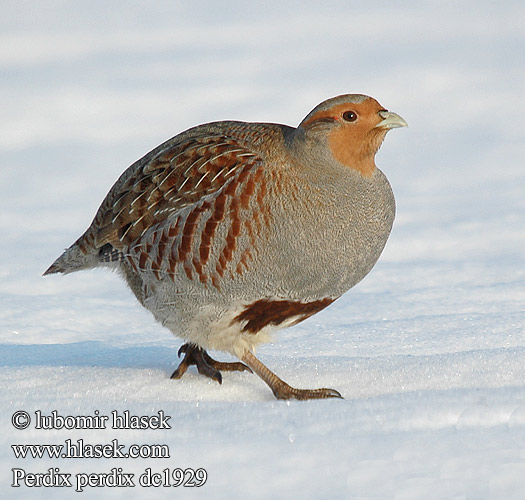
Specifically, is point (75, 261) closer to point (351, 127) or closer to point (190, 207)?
point (190, 207)

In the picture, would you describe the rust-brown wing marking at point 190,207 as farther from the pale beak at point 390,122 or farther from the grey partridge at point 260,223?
the pale beak at point 390,122

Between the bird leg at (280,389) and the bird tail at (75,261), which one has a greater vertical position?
the bird tail at (75,261)

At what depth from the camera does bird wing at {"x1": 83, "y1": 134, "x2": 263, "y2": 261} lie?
408 cm

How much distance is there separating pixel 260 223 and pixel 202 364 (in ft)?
3.09

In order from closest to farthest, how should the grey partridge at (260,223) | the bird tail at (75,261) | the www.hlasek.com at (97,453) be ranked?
1. the www.hlasek.com at (97,453)
2. the grey partridge at (260,223)
3. the bird tail at (75,261)

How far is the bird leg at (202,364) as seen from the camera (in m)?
4.52

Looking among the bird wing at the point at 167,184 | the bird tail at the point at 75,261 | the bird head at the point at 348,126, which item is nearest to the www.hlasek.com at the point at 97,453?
the bird wing at the point at 167,184

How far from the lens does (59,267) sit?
4801 millimetres

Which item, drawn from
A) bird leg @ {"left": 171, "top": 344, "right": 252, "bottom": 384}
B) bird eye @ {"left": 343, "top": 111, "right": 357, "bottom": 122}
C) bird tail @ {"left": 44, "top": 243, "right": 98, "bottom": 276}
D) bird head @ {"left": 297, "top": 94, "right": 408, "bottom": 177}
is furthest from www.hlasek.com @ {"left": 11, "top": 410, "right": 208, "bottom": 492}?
bird eye @ {"left": 343, "top": 111, "right": 357, "bottom": 122}

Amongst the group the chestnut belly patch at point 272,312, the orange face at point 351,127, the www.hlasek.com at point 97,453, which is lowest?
the www.hlasek.com at point 97,453

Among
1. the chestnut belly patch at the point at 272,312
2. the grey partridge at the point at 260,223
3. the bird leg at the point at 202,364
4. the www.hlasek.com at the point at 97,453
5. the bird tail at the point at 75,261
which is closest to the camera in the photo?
the www.hlasek.com at the point at 97,453

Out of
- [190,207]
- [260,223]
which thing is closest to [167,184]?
[190,207]

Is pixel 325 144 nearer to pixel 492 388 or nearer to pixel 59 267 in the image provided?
pixel 492 388

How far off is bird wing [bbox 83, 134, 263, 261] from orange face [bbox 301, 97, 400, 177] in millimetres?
325
